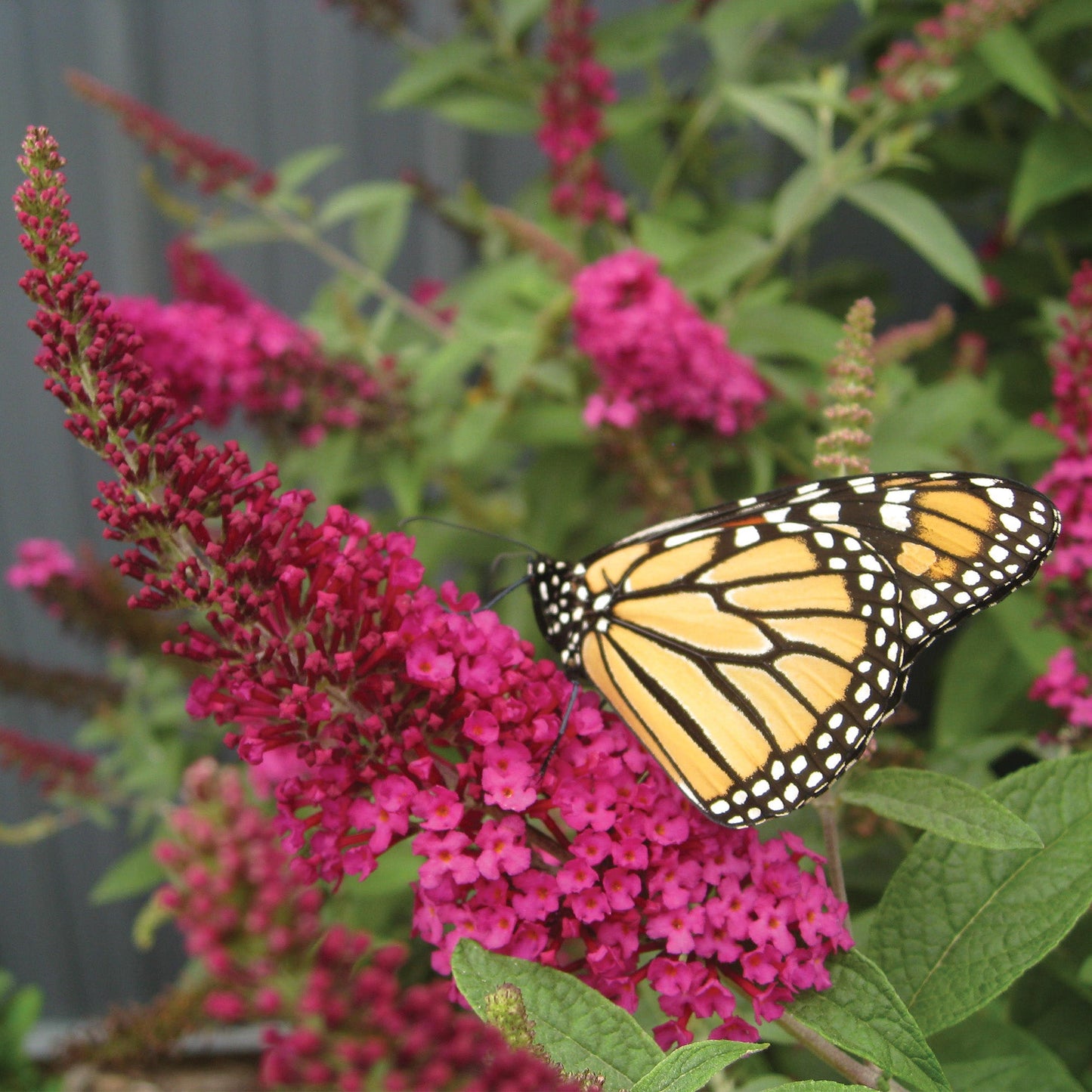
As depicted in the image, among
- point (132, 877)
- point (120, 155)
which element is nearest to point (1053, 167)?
point (132, 877)

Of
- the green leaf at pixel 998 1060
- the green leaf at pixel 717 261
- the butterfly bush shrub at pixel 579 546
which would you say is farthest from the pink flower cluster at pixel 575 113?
the green leaf at pixel 998 1060

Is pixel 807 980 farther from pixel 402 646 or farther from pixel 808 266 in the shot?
pixel 808 266

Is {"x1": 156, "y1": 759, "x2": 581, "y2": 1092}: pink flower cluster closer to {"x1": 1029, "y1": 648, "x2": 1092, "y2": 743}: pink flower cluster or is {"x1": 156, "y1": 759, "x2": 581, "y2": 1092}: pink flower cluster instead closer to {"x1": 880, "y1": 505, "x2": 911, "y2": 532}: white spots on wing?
{"x1": 880, "y1": 505, "x2": 911, "y2": 532}: white spots on wing

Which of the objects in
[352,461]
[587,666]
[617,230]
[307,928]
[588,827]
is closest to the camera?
[307,928]

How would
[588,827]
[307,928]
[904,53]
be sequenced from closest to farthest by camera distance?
1. [307,928]
2. [588,827]
3. [904,53]

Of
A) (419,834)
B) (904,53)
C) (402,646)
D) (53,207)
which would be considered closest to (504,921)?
(419,834)

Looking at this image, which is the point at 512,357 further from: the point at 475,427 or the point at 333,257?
the point at 333,257
